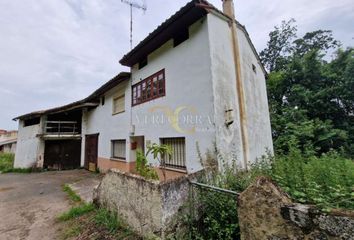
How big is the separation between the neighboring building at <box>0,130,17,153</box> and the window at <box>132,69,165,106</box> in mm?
24177

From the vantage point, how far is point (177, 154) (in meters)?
7.05

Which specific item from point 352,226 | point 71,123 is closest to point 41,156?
point 71,123

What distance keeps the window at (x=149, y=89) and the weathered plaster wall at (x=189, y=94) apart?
0.90 ft

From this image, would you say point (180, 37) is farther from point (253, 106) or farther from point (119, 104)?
point (119, 104)

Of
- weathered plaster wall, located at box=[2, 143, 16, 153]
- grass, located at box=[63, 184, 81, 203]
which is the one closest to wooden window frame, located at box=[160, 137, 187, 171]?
grass, located at box=[63, 184, 81, 203]

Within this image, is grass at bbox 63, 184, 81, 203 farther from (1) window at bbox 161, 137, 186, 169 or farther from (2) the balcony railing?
(2) the balcony railing

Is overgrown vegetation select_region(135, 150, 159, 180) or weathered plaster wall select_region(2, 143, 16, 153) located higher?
weathered plaster wall select_region(2, 143, 16, 153)

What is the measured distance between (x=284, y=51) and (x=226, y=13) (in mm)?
17393

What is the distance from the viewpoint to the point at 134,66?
387 inches

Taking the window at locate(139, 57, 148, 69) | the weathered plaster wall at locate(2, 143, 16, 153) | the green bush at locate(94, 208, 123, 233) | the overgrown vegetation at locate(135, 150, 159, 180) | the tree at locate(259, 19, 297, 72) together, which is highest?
the tree at locate(259, 19, 297, 72)

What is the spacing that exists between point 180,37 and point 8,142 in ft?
99.6

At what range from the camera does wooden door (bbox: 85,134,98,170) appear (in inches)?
532

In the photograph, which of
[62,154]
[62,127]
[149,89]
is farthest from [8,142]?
[149,89]

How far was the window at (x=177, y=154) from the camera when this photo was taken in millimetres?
6801
